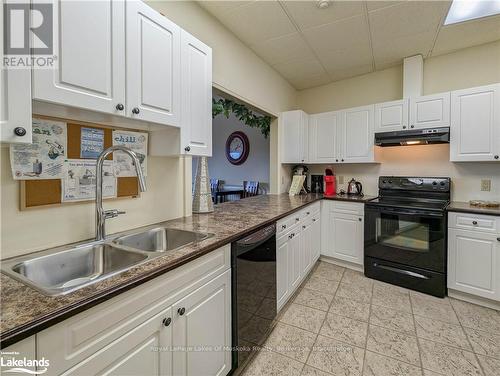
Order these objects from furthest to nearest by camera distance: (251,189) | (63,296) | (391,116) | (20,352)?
(251,189)
(391,116)
(63,296)
(20,352)

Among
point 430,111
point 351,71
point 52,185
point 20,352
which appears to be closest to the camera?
point 20,352

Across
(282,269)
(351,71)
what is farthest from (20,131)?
(351,71)

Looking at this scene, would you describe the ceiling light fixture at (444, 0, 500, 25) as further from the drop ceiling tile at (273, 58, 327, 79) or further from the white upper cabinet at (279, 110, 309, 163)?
the white upper cabinet at (279, 110, 309, 163)

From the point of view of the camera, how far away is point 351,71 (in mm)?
3408

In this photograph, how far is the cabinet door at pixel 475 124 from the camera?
238 centimetres

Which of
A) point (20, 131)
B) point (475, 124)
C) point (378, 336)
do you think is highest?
point (475, 124)

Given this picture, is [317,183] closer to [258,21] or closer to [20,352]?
[258,21]

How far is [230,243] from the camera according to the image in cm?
142

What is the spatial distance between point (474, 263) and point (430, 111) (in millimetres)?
1606

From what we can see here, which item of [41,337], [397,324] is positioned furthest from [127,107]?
[397,324]

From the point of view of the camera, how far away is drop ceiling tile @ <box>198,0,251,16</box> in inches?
80.1

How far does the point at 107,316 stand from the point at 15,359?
0.22 m

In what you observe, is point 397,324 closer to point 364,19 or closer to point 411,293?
point 411,293

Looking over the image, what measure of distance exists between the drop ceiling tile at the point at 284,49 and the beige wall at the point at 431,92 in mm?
1046
